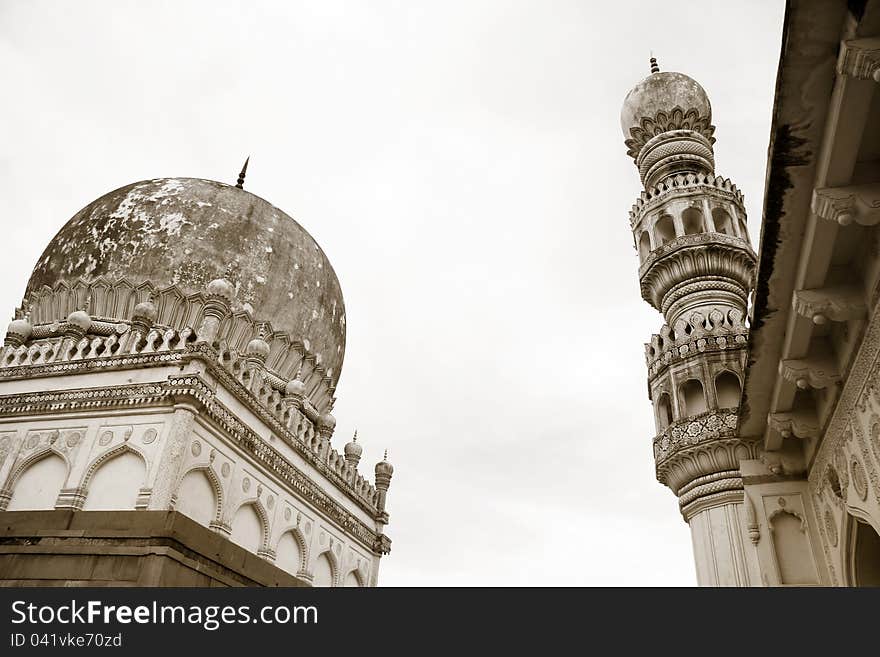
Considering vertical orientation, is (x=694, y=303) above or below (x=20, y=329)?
above

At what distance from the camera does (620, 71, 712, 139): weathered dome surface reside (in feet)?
37.0

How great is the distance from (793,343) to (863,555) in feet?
5.32

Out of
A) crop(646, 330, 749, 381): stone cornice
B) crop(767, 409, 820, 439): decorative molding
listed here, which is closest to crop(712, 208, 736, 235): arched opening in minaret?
crop(646, 330, 749, 381): stone cornice

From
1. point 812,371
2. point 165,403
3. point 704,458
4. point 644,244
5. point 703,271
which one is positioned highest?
point 644,244

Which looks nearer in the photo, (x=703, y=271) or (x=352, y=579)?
(x=703, y=271)

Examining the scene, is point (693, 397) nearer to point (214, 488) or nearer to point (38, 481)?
point (214, 488)

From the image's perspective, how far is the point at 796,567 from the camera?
5.55 metres

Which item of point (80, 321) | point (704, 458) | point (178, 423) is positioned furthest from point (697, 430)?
point (80, 321)

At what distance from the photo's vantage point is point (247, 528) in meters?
7.76

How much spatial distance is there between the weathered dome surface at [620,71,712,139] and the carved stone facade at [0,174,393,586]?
6.23 meters

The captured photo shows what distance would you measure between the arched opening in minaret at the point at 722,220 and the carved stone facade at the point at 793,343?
2 cm
